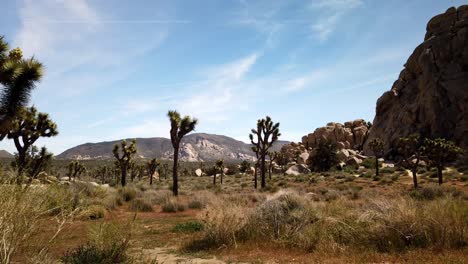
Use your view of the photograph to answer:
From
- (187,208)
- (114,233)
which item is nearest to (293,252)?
(114,233)

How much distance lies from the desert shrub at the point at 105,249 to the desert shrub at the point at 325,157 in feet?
202

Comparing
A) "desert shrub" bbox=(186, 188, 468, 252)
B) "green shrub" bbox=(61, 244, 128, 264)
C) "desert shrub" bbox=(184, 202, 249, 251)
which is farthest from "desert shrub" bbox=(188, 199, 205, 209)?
"green shrub" bbox=(61, 244, 128, 264)

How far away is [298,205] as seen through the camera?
39.5ft

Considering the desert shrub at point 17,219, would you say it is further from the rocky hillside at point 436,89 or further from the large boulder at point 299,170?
the large boulder at point 299,170

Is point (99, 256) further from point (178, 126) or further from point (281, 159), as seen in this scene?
point (281, 159)

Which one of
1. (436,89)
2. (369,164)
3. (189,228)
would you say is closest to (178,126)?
(189,228)

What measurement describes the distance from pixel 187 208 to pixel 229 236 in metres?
12.2

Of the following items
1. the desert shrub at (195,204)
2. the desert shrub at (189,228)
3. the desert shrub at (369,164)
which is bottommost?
the desert shrub at (195,204)

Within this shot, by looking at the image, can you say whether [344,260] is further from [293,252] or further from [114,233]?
[114,233]

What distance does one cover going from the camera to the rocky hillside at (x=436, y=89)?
5753 cm

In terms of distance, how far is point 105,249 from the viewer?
25.3ft

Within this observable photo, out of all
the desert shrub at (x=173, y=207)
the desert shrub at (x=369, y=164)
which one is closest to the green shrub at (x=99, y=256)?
the desert shrub at (x=173, y=207)

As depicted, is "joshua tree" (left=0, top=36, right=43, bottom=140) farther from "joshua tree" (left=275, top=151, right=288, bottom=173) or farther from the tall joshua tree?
"joshua tree" (left=275, top=151, right=288, bottom=173)

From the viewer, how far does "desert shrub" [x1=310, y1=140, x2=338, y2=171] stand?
218 feet
